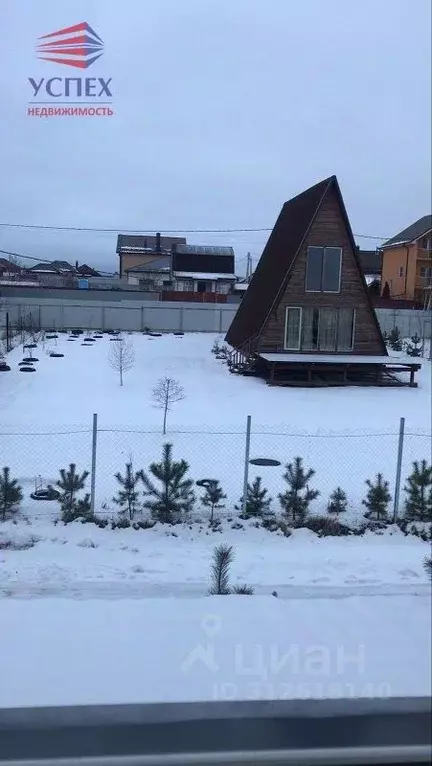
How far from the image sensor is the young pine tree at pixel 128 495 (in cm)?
337

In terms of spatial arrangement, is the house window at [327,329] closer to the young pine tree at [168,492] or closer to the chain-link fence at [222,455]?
the chain-link fence at [222,455]

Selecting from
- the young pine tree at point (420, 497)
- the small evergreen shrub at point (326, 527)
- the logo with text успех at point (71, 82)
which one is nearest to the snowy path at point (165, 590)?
the small evergreen shrub at point (326, 527)

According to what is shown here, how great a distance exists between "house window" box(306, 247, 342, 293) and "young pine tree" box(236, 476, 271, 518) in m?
1.18

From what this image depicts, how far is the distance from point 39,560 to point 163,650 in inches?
36.1

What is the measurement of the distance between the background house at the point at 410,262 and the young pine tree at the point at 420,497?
90cm

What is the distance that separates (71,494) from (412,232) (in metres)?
2.07

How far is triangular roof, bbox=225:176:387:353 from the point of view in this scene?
9.18 ft

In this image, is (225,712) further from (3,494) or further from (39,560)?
(3,494)

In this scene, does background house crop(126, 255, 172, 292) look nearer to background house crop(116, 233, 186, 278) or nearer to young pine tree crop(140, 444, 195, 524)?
background house crop(116, 233, 186, 278)

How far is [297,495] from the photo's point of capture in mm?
3512

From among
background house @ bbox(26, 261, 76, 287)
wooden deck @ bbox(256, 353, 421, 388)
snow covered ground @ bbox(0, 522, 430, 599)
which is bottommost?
snow covered ground @ bbox(0, 522, 430, 599)

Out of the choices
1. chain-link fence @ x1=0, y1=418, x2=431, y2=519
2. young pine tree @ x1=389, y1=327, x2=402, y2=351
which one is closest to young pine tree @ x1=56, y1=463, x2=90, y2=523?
chain-link fence @ x1=0, y1=418, x2=431, y2=519

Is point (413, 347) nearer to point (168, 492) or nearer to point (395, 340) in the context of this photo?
point (395, 340)

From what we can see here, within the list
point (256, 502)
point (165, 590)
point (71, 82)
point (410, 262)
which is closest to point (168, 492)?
point (256, 502)
